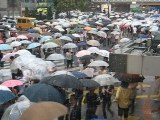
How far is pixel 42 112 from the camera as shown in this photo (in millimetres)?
7184

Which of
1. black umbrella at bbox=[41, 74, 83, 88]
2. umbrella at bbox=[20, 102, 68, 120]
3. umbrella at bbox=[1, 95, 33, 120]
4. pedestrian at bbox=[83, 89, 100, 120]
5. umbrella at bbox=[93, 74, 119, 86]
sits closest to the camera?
umbrella at bbox=[20, 102, 68, 120]

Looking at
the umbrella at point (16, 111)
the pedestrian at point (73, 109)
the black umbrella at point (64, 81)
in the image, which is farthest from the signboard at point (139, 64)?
the umbrella at point (16, 111)

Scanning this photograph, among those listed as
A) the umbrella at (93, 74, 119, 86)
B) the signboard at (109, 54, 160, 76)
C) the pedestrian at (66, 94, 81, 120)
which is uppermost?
the signboard at (109, 54, 160, 76)

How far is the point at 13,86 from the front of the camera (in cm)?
1095

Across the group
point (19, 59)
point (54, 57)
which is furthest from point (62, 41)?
point (19, 59)

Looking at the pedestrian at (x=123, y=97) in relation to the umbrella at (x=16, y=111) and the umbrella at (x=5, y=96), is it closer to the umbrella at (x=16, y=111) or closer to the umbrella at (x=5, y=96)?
the umbrella at (x=5, y=96)

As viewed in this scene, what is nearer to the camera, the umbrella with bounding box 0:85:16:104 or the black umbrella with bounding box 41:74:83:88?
the umbrella with bounding box 0:85:16:104

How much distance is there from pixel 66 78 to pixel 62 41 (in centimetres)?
1372

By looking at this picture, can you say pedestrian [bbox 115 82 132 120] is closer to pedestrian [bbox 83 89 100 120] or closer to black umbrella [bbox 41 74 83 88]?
pedestrian [bbox 83 89 100 120]

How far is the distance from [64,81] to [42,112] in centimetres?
310

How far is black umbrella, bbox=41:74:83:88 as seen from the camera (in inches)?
400

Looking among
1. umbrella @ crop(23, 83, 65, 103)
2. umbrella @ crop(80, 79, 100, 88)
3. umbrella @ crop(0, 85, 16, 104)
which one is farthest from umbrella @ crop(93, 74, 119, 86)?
umbrella @ crop(0, 85, 16, 104)

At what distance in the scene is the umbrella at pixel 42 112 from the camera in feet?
23.3

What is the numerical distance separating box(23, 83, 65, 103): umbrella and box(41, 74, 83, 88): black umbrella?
61 cm
